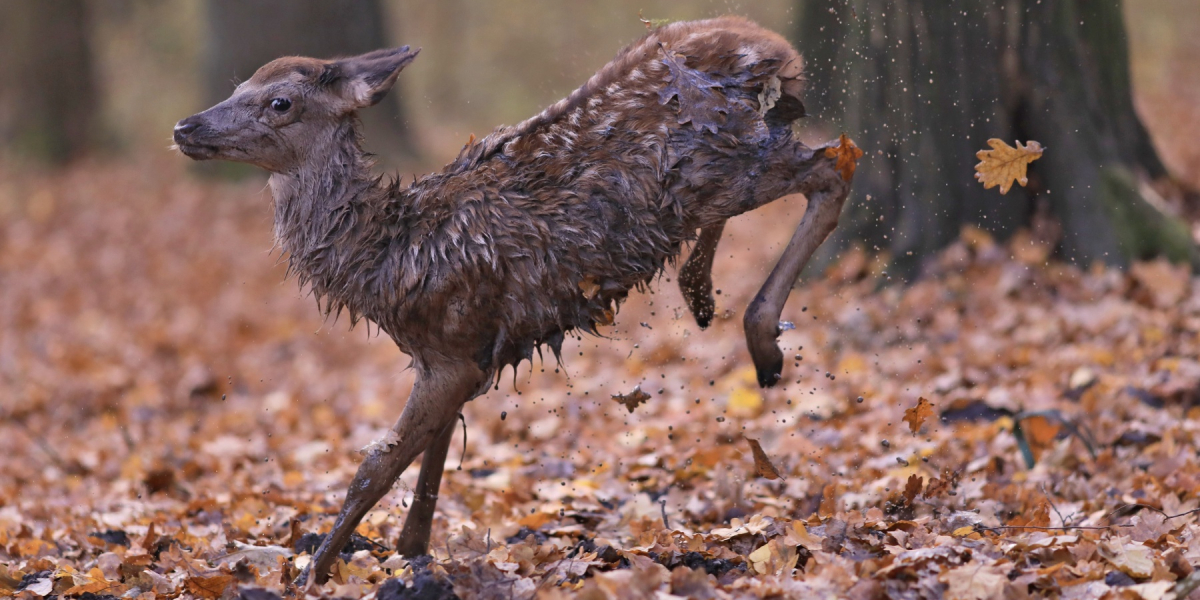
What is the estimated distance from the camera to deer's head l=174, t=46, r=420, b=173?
4160 millimetres

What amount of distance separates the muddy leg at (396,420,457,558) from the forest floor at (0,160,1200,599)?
147 mm

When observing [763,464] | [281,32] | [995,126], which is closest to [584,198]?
[763,464]

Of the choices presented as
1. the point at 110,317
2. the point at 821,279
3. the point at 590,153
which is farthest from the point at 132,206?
the point at 590,153

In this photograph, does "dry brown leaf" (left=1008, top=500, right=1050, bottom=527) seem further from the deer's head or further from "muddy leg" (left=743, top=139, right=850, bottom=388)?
the deer's head

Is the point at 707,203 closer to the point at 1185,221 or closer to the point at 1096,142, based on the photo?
the point at 1096,142

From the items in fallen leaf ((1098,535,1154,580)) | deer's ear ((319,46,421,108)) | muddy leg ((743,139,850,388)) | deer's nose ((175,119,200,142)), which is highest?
deer's nose ((175,119,200,142))

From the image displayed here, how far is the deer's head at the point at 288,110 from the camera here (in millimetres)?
4160

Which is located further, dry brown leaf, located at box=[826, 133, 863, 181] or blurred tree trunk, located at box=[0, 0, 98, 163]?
blurred tree trunk, located at box=[0, 0, 98, 163]

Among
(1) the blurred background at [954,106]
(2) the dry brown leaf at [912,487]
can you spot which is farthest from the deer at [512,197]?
(2) the dry brown leaf at [912,487]

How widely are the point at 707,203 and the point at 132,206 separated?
14.2 m

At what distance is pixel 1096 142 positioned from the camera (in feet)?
24.8

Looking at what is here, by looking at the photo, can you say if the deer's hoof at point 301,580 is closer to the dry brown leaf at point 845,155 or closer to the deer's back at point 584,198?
the deer's back at point 584,198

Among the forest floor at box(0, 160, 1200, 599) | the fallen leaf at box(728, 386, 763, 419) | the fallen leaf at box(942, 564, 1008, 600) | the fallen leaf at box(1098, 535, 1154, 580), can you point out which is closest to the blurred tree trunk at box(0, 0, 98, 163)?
the forest floor at box(0, 160, 1200, 599)

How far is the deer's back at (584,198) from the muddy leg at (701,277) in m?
0.47
